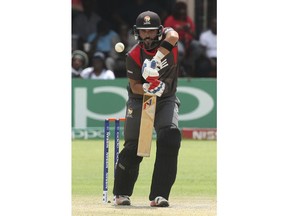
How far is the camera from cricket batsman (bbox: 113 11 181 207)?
9.70 metres

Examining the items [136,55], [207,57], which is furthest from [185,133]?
[136,55]

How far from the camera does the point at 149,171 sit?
15.0 meters

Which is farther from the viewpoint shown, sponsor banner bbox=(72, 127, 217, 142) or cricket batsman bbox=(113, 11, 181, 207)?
sponsor banner bbox=(72, 127, 217, 142)

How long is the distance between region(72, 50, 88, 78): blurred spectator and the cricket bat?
1102 centimetres

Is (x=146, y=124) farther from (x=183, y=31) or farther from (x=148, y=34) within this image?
(x=183, y=31)

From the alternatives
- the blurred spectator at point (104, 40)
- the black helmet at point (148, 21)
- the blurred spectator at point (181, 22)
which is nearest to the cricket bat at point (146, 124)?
the black helmet at point (148, 21)

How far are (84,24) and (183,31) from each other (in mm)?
2384

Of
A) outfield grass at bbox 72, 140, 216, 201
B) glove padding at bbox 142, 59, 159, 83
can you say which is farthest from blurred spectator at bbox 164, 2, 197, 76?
glove padding at bbox 142, 59, 159, 83

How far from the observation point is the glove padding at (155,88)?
31.9 ft

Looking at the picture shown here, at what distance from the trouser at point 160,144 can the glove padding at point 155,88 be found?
0.20m

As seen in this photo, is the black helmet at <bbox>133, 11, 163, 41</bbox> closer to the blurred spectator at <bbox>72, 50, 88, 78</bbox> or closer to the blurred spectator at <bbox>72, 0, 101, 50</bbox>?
the blurred spectator at <bbox>72, 50, 88, 78</bbox>

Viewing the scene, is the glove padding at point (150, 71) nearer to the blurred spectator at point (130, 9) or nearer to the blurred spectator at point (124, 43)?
the blurred spectator at point (124, 43)
